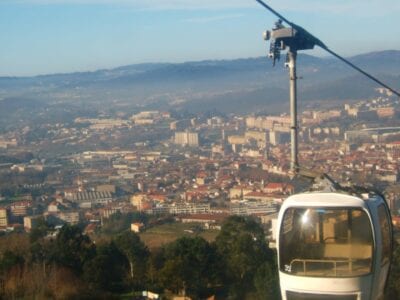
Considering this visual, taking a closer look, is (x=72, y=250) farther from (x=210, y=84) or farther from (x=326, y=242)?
(x=210, y=84)

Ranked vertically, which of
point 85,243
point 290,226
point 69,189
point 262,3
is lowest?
point 69,189

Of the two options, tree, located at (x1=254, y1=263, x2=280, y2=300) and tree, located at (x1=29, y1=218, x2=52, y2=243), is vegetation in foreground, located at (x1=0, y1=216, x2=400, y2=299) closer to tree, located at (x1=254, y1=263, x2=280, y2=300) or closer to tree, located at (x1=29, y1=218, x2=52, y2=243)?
tree, located at (x1=254, y1=263, x2=280, y2=300)

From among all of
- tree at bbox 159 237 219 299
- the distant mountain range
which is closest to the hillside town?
tree at bbox 159 237 219 299

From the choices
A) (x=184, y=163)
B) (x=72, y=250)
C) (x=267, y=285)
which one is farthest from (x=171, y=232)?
(x=184, y=163)

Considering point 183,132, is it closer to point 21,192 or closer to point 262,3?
point 21,192

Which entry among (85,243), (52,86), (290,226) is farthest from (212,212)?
(52,86)
